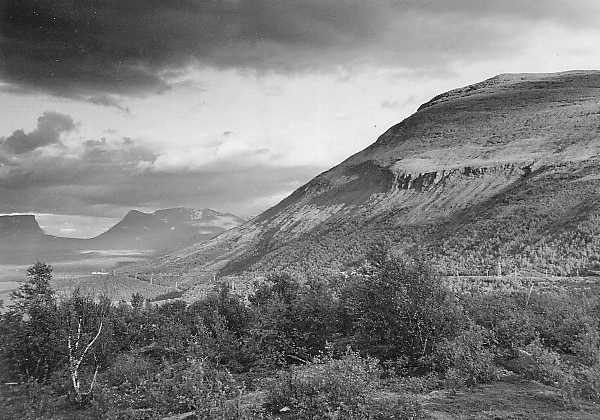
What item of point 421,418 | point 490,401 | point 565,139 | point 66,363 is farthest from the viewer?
point 565,139

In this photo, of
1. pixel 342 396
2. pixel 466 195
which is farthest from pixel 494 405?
pixel 466 195

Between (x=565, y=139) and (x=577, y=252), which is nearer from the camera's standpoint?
(x=577, y=252)

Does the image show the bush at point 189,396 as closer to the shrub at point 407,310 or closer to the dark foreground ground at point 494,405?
the dark foreground ground at point 494,405

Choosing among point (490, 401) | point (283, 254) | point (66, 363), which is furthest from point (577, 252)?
point (283, 254)

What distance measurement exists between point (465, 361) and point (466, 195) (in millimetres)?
65819

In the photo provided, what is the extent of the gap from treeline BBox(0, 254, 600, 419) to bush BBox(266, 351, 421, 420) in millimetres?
39

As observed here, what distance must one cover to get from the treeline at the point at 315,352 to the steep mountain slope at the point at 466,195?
53.0ft

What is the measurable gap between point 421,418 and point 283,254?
273ft

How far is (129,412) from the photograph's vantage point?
58.4ft

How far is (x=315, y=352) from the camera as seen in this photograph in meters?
29.1

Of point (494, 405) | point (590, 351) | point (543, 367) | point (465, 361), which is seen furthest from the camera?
point (465, 361)

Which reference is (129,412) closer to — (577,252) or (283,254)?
(577,252)

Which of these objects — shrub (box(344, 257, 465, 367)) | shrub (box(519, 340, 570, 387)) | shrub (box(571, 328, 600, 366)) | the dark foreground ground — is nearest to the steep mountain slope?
shrub (box(344, 257, 465, 367))

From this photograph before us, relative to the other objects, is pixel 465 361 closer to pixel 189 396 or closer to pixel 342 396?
pixel 342 396
